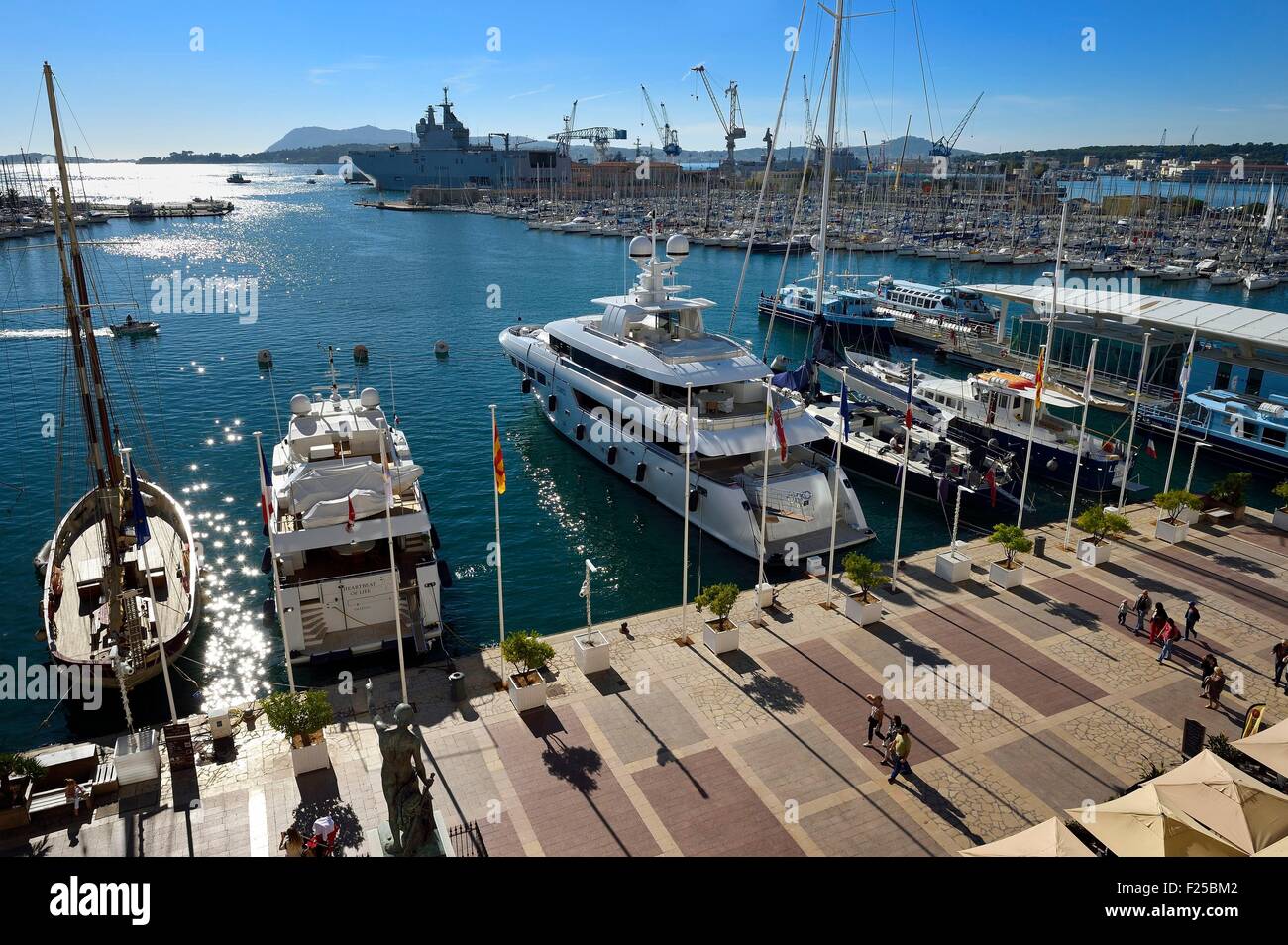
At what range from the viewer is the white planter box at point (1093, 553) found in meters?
26.9

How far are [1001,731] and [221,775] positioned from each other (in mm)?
16881

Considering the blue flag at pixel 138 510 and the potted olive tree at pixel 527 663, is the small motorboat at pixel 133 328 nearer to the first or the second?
the blue flag at pixel 138 510

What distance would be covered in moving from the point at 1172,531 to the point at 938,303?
44.3m

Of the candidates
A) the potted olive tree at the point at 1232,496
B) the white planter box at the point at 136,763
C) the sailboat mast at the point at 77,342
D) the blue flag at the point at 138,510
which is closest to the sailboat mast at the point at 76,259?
the sailboat mast at the point at 77,342

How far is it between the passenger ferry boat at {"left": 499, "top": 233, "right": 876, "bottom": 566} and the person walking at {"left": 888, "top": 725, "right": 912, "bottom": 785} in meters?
10.3

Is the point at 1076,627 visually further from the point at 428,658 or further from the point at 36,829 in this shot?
the point at 36,829

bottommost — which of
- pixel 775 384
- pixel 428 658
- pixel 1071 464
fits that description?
pixel 428 658

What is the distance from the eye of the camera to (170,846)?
15.1 metres

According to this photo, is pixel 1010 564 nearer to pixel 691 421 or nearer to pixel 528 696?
pixel 691 421

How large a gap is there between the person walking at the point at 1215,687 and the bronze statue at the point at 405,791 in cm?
1786

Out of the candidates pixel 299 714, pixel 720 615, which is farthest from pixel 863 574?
pixel 299 714

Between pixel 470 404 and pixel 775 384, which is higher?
pixel 775 384

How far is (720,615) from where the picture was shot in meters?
21.8
